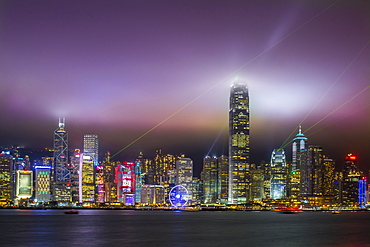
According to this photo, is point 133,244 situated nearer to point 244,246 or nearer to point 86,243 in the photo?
point 86,243

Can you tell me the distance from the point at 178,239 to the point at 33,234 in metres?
26.1

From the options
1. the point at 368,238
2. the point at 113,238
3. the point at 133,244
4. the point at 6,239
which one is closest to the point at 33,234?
the point at 6,239

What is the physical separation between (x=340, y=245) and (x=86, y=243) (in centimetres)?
3554

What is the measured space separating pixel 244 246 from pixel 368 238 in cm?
2551

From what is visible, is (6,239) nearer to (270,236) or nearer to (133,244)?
(133,244)

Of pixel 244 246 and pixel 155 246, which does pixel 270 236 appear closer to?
pixel 244 246

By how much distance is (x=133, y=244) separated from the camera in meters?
75.9

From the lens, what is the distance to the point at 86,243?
253 ft

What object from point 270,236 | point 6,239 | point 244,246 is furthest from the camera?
point 270,236

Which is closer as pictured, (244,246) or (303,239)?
(244,246)

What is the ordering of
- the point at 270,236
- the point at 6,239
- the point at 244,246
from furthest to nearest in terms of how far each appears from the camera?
the point at 270,236
the point at 6,239
the point at 244,246

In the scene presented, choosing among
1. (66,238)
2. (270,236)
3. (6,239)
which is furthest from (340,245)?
(6,239)

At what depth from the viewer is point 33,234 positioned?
307 feet

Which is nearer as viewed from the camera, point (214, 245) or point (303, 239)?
point (214, 245)
